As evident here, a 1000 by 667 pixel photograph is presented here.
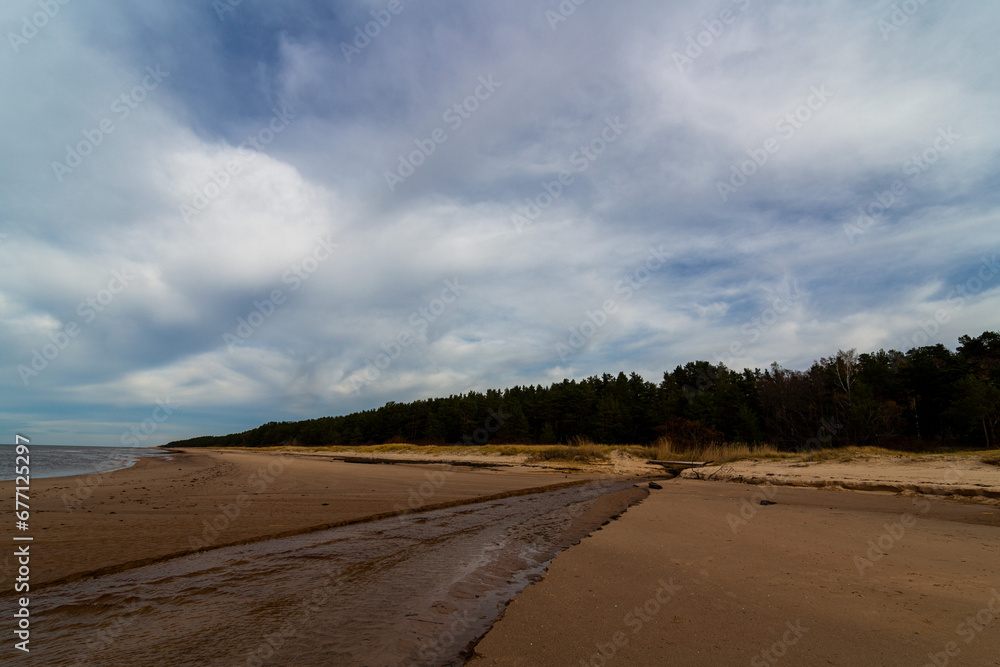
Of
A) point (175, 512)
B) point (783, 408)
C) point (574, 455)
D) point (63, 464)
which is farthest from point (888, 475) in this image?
point (63, 464)

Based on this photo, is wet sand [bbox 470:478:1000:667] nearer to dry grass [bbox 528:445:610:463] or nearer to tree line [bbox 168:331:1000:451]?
dry grass [bbox 528:445:610:463]

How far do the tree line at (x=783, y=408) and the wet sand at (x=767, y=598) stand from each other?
2958cm

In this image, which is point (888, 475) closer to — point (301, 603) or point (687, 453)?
point (687, 453)

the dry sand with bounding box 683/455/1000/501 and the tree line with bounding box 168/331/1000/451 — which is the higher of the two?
the tree line with bounding box 168/331/1000/451

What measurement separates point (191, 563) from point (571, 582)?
4.90 m

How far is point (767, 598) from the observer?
4277 mm

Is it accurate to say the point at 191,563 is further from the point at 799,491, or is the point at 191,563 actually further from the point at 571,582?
the point at 799,491

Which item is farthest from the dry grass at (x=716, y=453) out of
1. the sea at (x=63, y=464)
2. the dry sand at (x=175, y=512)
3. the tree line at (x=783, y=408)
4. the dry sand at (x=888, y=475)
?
the sea at (x=63, y=464)

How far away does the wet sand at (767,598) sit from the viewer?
3244 mm

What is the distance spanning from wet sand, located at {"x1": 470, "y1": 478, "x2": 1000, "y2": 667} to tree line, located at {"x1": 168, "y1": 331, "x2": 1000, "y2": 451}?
1165 inches

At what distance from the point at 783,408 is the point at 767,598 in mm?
51215

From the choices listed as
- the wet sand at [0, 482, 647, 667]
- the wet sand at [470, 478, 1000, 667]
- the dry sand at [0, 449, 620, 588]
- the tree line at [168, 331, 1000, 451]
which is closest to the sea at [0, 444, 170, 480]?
the dry sand at [0, 449, 620, 588]

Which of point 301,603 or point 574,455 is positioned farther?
point 574,455

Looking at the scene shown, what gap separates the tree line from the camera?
37.2 metres
